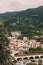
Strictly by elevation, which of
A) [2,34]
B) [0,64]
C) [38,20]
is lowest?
[38,20]

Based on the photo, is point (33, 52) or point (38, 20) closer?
point (33, 52)

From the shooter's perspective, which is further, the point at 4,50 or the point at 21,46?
the point at 21,46

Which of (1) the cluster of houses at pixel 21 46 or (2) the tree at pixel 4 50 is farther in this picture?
(1) the cluster of houses at pixel 21 46

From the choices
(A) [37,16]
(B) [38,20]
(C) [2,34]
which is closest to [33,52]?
(C) [2,34]

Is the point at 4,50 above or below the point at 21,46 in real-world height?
above

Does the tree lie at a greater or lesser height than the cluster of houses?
greater

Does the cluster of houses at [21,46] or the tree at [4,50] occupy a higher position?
the tree at [4,50]

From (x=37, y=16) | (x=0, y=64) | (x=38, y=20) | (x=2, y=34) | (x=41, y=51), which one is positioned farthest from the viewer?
(x=37, y=16)

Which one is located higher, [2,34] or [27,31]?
[2,34]

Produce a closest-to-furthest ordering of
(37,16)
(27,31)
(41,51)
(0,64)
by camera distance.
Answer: (0,64)
(41,51)
(27,31)
(37,16)

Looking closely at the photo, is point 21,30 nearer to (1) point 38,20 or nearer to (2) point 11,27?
(2) point 11,27

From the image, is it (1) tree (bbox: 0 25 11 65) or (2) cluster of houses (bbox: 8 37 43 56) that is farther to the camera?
(2) cluster of houses (bbox: 8 37 43 56)
